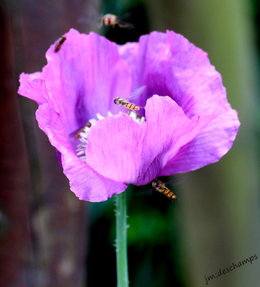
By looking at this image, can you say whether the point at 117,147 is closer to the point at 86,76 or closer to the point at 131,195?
the point at 86,76

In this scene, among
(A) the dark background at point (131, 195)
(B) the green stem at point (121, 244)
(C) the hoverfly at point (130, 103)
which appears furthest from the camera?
(A) the dark background at point (131, 195)

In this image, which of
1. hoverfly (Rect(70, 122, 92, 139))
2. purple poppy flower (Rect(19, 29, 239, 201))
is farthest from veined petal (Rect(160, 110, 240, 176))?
hoverfly (Rect(70, 122, 92, 139))

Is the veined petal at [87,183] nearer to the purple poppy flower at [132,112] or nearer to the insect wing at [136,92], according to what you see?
the purple poppy flower at [132,112]

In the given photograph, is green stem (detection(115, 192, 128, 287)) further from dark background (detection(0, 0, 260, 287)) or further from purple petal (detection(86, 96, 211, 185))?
dark background (detection(0, 0, 260, 287))

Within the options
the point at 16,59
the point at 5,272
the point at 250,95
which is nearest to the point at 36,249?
the point at 5,272

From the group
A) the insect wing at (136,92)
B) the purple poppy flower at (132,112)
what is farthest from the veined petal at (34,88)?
the insect wing at (136,92)

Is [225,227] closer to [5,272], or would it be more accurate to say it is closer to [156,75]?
[5,272]
